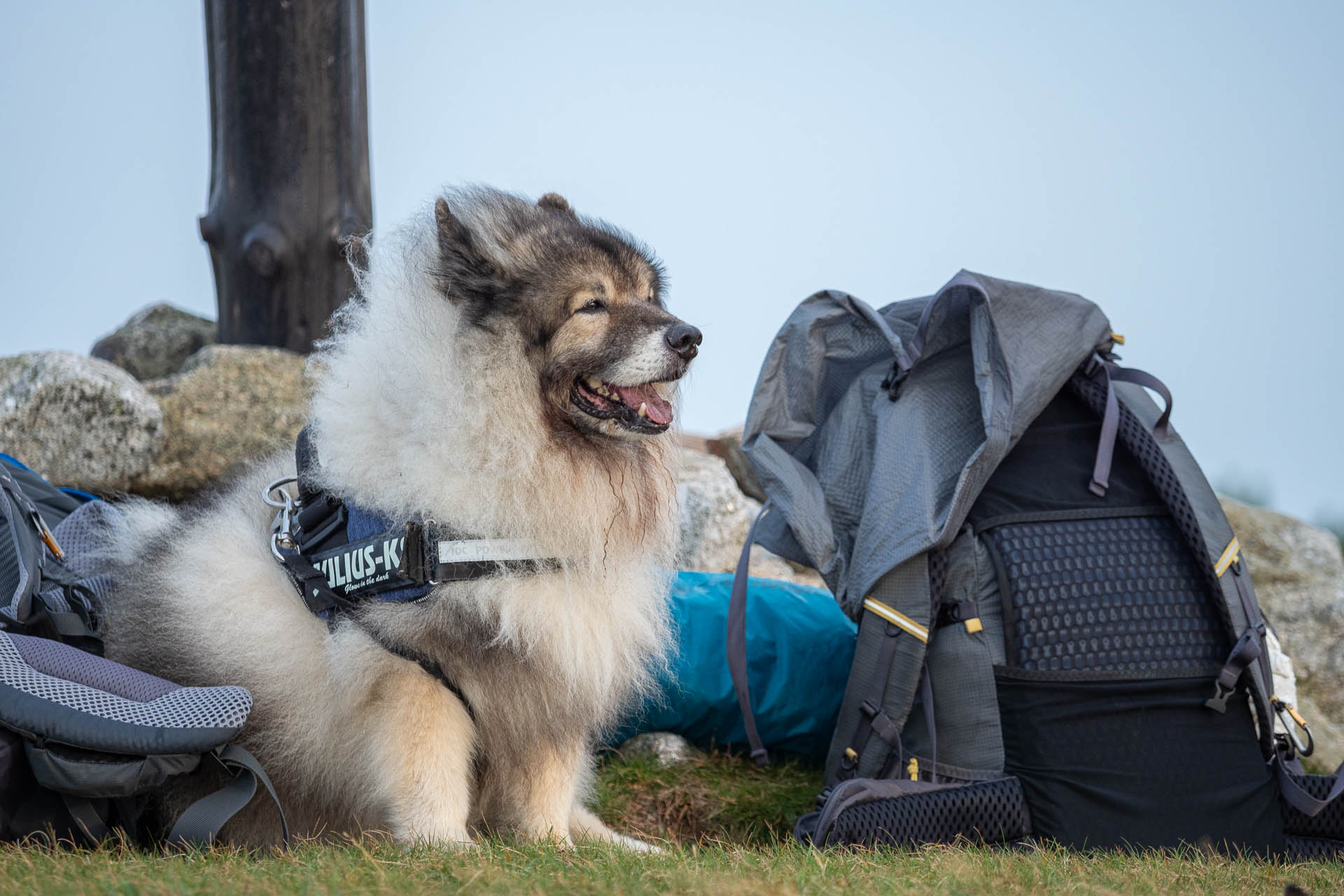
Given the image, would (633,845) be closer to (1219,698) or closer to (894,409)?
(894,409)

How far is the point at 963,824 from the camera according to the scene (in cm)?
256

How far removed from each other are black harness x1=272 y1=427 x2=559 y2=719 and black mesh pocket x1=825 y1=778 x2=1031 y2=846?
99cm

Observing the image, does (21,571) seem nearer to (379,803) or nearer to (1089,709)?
(379,803)

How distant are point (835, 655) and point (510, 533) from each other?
1530 millimetres

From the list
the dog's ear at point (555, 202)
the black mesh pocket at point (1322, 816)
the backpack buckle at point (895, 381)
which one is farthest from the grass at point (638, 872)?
the dog's ear at point (555, 202)

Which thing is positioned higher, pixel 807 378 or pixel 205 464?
pixel 807 378

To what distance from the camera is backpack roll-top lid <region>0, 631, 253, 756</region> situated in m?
2.07

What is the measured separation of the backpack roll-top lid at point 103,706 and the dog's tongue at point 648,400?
3.58 feet

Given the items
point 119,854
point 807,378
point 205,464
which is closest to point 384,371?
point 119,854

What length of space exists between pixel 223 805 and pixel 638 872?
0.96 meters

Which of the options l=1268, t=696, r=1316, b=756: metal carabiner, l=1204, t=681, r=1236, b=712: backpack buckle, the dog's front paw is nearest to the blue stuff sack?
the dog's front paw

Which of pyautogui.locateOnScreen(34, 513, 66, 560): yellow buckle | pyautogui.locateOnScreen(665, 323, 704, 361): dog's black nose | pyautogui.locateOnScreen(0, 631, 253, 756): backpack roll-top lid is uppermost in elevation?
pyautogui.locateOnScreen(665, 323, 704, 361): dog's black nose

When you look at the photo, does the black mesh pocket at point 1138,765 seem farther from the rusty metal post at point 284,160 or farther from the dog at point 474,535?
the rusty metal post at point 284,160

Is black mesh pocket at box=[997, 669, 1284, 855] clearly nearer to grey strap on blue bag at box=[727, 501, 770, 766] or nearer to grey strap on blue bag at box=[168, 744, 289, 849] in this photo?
grey strap on blue bag at box=[727, 501, 770, 766]
